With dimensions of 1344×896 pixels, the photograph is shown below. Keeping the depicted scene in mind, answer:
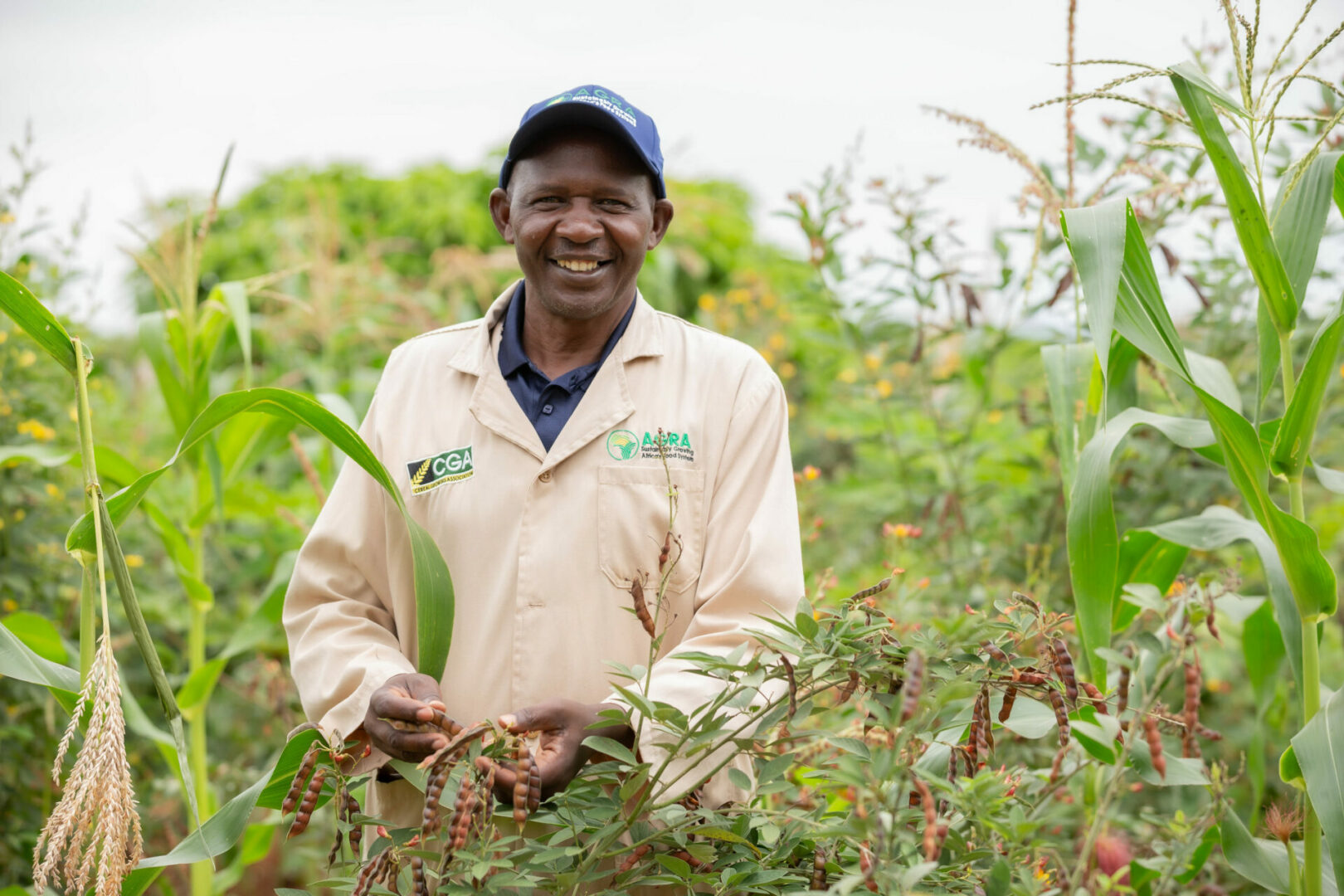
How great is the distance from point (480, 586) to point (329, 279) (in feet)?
9.40

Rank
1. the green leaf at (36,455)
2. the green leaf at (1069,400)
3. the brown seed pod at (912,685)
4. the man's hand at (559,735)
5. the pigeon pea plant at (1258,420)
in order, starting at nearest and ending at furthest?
1. the brown seed pod at (912,685)
2. the man's hand at (559,735)
3. the pigeon pea plant at (1258,420)
4. the green leaf at (1069,400)
5. the green leaf at (36,455)

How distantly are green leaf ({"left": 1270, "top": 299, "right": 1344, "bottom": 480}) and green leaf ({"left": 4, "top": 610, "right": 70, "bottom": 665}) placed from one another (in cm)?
250

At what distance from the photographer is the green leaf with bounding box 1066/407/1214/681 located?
1.69 metres

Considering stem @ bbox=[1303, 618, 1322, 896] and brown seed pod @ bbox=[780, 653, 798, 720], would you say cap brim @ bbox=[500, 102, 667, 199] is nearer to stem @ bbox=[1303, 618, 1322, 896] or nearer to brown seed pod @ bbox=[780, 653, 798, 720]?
brown seed pod @ bbox=[780, 653, 798, 720]

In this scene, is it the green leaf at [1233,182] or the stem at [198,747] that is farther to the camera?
the stem at [198,747]

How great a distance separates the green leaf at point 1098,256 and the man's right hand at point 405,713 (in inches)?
42.8

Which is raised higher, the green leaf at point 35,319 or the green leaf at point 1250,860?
the green leaf at point 35,319

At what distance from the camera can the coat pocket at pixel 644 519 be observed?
1.79 metres

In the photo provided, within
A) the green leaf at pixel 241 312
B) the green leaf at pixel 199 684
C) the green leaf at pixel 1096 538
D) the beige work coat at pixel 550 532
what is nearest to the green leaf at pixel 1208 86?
the green leaf at pixel 1096 538

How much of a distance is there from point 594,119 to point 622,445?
55 cm

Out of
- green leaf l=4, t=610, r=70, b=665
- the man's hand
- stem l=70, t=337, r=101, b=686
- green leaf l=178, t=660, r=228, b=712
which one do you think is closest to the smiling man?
the man's hand

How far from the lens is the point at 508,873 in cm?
133

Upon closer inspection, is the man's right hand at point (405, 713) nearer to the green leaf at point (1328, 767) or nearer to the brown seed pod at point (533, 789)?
the brown seed pod at point (533, 789)

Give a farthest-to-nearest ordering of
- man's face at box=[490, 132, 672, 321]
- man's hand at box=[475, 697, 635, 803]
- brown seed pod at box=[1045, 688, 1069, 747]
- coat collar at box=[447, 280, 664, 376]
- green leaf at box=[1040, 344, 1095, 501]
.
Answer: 1. green leaf at box=[1040, 344, 1095, 501]
2. coat collar at box=[447, 280, 664, 376]
3. man's face at box=[490, 132, 672, 321]
4. man's hand at box=[475, 697, 635, 803]
5. brown seed pod at box=[1045, 688, 1069, 747]
